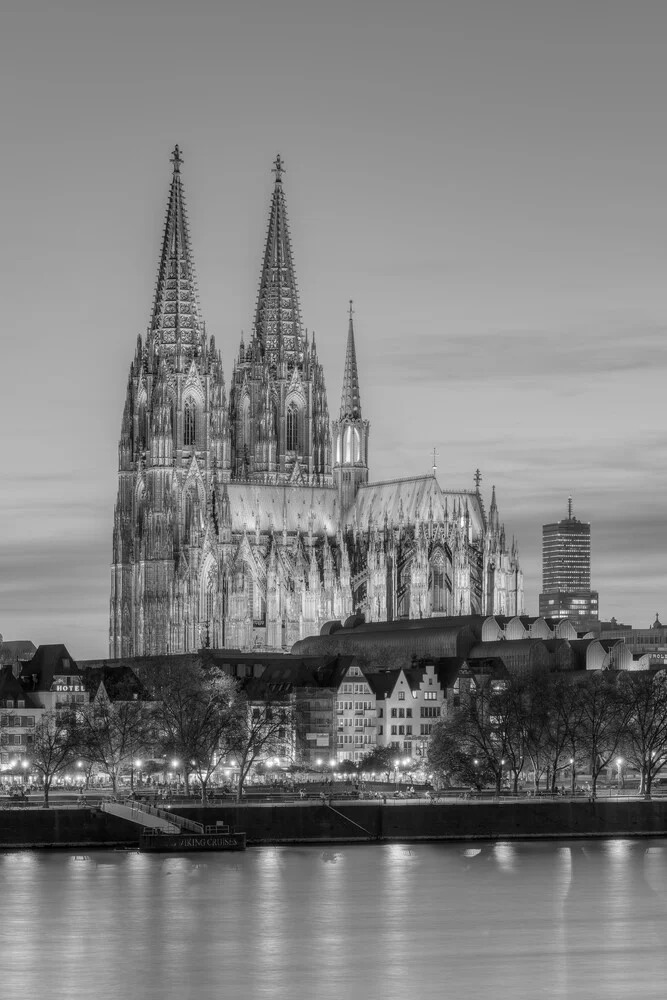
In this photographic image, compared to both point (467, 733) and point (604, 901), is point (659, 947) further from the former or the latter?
point (467, 733)

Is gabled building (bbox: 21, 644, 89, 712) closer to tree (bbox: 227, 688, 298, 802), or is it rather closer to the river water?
tree (bbox: 227, 688, 298, 802)

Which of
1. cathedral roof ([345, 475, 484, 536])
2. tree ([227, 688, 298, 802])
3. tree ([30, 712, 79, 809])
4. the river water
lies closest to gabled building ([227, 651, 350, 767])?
tree ([227, 688, 298, 802])

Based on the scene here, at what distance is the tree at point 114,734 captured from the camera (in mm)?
120875

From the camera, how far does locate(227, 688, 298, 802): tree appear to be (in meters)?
123

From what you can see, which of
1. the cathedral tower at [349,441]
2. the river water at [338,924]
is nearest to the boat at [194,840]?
the river water at [338,924]

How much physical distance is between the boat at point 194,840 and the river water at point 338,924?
48.6 inches

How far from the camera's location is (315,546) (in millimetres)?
191000

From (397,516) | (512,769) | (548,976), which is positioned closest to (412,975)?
(548,976)

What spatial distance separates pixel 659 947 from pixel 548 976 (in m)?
7.05

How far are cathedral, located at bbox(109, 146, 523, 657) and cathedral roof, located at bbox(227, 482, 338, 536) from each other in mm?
148

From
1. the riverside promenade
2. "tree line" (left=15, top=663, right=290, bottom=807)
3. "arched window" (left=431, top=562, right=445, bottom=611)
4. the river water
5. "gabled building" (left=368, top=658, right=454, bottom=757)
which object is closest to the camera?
the river water

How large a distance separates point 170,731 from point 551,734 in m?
20.2

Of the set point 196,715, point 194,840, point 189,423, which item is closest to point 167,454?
point 189,423

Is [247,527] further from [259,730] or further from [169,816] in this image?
[169,816]
